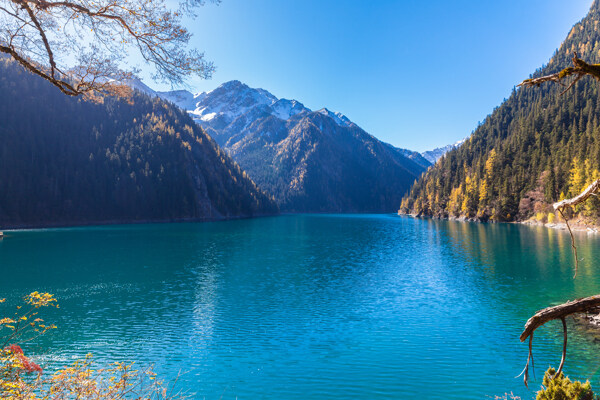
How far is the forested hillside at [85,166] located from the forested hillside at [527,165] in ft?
391

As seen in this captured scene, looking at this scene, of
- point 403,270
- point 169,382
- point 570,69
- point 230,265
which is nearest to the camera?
point 570,69

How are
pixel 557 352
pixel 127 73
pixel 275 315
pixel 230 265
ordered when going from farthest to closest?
pixel 230 265 → pixel 275 315 → pixel 557 352 → pixel 127 73

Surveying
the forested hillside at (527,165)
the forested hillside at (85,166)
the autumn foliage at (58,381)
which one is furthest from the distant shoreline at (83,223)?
the forested hillside at (527,165)

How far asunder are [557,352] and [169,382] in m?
19.4

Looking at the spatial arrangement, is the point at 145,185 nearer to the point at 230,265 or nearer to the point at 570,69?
the point at 230,265

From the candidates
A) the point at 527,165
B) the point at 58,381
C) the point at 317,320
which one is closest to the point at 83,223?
the point at 317,320

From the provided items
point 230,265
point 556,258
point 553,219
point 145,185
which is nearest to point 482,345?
point 230,265

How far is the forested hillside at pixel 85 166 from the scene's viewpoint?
443ft

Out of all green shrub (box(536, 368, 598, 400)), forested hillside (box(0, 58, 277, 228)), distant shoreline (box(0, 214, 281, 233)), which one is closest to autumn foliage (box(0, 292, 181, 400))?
green shrub (box(536, 368, 598, 400))

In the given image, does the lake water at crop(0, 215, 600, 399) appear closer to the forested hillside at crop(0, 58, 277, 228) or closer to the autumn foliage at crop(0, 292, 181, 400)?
the autumn foliage at crop(0, 292, 181, 400)

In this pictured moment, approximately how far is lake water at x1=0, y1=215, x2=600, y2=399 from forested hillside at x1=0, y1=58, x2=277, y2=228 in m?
101

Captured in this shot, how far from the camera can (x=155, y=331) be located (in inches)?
851

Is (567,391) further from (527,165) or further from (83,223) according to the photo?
(83,223)

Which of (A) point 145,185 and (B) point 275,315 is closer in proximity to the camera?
(B) point 275,315
